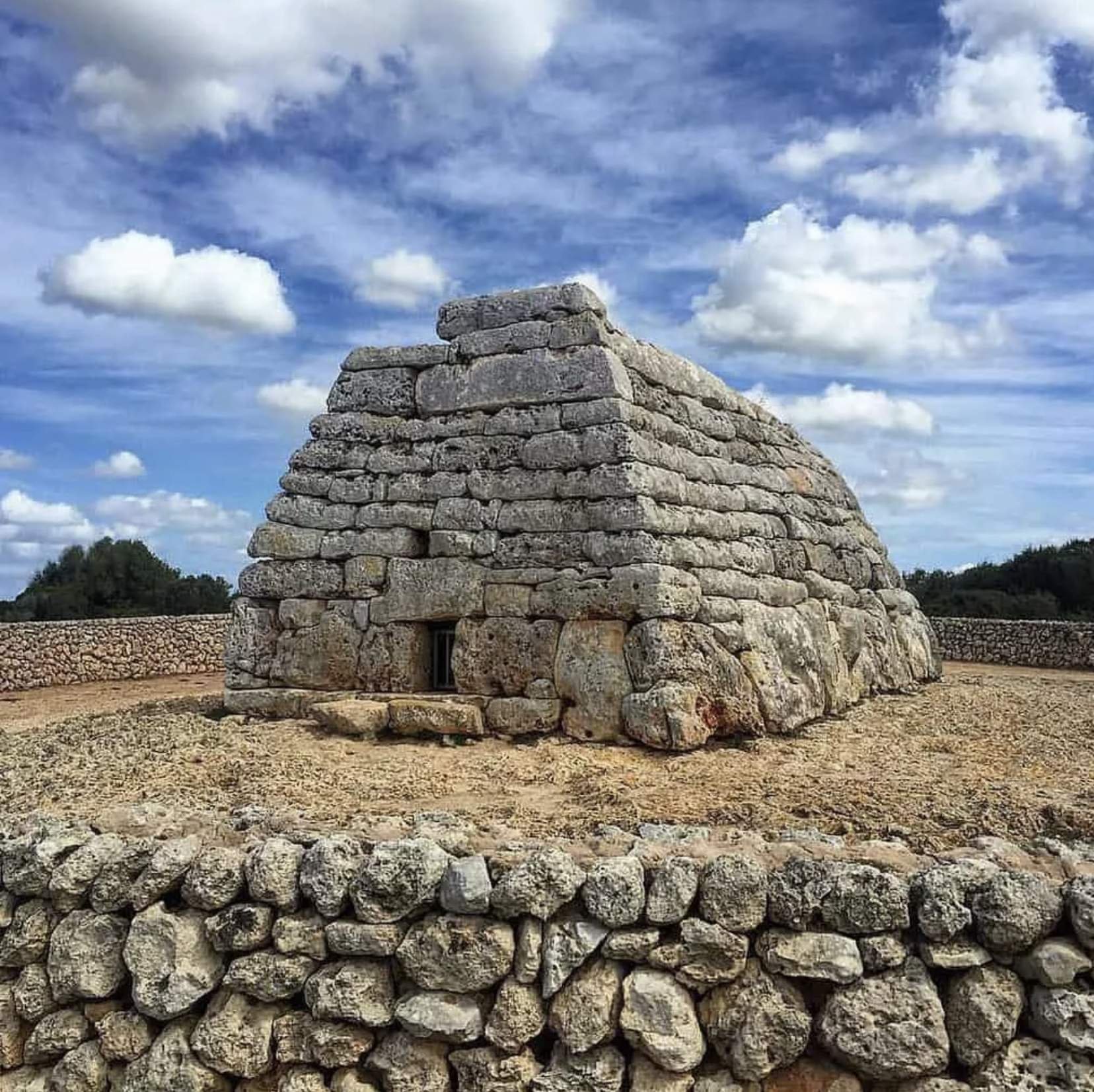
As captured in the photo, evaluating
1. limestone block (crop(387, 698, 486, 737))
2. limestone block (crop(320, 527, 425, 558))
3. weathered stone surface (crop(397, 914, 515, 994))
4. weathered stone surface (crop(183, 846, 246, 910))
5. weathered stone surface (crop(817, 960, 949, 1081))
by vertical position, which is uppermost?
limestone block (crop(320, 527, 425, 558))

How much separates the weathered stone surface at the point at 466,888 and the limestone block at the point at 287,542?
4555 mm

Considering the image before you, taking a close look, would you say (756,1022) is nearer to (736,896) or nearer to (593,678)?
(736,896)

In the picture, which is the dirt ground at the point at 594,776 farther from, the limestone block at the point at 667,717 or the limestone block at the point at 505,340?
the limestone block at the point at 505,340

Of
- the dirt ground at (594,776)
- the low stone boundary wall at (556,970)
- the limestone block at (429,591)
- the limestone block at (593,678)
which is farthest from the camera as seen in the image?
the limestone block at (429,591)

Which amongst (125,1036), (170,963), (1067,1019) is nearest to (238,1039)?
(170,963)

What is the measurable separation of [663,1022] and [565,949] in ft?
1.35

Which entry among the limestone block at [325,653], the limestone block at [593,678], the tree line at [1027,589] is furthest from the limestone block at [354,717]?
the tree line at [1027,589]

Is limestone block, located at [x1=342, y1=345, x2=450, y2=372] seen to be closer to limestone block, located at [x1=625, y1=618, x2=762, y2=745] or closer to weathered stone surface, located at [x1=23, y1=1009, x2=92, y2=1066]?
limestone block, located at [x1=625, y1=618, x2=762, y2=745]

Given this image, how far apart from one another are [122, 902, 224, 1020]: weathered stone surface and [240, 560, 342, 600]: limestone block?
4.06m

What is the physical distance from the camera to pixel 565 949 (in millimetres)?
3744

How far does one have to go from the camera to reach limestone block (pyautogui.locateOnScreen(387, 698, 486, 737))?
7195mm

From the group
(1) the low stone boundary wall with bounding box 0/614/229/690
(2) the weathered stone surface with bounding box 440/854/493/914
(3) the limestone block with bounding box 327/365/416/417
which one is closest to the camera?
(2) the weathered stone surface with bounding box 440/854/493/914

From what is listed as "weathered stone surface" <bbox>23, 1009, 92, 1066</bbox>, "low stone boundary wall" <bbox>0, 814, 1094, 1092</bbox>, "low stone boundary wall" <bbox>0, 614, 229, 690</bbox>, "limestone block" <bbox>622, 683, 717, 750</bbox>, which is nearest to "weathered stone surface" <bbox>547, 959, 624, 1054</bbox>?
"low stone boundary wall" <bbox>0, 814, 1094, 1092</bbox>

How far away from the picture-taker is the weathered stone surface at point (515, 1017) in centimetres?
374
